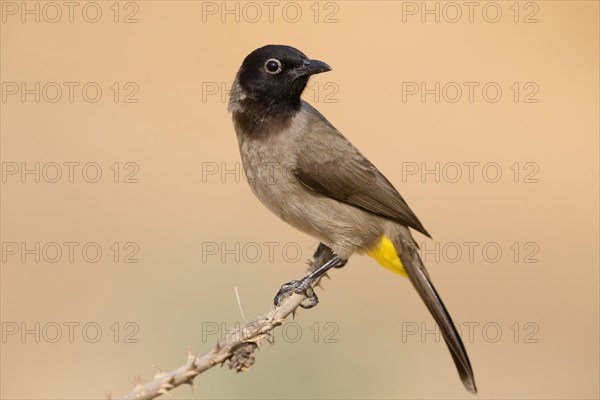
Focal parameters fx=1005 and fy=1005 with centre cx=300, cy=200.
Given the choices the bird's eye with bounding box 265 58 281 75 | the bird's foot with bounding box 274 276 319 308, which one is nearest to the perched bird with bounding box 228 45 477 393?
the bird's eye with bounding box 265 58 281 75

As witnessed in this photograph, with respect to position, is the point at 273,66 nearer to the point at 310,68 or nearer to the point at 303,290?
the point at 310,68

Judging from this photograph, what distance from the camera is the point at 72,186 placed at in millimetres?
9320

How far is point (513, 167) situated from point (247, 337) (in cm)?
785

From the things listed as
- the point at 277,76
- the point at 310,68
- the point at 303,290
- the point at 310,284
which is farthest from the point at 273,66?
the point at 303,290

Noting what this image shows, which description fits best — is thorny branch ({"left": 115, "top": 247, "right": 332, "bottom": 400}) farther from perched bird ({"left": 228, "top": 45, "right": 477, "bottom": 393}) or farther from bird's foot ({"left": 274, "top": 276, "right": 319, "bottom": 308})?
perched bird ({"left": 228, "top": 45, "right": 477, "bottom": 393})

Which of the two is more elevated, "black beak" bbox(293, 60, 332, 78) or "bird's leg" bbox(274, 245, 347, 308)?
"black beak" bbox(293, 60, 332, 78)

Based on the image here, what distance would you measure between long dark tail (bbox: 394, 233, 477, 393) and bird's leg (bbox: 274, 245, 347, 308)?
0.33 meters

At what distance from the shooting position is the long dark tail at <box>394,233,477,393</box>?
4.81 m

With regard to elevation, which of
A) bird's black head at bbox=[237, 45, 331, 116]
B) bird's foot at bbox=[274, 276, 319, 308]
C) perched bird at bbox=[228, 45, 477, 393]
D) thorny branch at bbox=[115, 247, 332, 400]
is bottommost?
thorny branch at bbox=[115, 247, 332, 400]

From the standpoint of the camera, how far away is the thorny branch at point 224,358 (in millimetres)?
2510

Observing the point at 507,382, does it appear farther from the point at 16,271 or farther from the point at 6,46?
the point at 6,46

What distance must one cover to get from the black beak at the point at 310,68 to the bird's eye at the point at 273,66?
3.4 inches

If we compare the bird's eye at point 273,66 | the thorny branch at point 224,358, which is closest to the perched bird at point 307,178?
the bird's eye at point 273,66

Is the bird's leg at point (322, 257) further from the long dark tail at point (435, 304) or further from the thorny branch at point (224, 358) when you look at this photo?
the thorny branch at point (224, 358)
